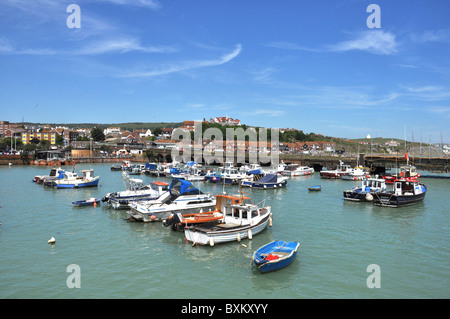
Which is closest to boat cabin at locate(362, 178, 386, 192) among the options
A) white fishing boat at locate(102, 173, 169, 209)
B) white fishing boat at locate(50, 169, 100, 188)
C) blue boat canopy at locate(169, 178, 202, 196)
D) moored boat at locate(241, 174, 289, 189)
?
Answer: moored boat at locate(241, 174, 289, 189)

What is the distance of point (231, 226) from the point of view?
19750mm

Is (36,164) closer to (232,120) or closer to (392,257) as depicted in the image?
(392,257)

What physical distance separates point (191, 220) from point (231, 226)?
2.71 m

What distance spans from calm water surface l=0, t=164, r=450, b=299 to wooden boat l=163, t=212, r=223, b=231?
0.65 meters

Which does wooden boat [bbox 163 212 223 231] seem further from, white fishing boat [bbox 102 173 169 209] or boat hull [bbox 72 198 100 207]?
boat hull [bbox 72 198 100 207]

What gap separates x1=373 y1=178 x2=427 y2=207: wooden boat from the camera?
102 feet

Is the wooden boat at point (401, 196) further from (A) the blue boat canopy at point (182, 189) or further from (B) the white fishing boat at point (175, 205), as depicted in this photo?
(A) the blue boat canopy at point (182, 189)

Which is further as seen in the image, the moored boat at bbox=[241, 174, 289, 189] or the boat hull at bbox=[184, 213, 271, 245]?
the moored boat at bbox=[241, 174, 289, 189]

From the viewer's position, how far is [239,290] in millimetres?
13367

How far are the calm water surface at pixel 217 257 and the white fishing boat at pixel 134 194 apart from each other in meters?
1.26

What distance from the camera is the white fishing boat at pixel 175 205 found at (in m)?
24.5

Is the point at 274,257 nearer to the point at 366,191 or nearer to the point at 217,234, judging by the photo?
the point at 217,234

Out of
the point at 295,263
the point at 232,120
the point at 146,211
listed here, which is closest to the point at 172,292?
the point at 295,263
